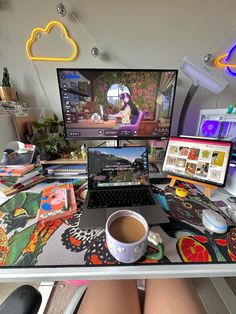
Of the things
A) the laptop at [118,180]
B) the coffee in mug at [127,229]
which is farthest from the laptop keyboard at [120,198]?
the coffee in mug at [127,229]

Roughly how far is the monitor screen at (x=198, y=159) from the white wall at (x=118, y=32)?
1.67 feet

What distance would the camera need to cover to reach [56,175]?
0.87 metres

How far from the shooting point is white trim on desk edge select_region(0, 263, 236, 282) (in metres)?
0.39

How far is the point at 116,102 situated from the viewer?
795 mm

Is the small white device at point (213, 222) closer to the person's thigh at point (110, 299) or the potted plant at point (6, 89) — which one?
the person's thigh at point (110, 299)

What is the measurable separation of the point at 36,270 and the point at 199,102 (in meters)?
1.24

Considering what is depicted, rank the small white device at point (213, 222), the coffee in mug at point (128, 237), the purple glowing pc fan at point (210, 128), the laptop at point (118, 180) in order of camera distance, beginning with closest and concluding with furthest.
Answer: the coffee in mug at point (128, 237)
the small white device at point (213, 222)
the laptop at point (118, 180)
the purple glowing pc fan at point (210, 128)

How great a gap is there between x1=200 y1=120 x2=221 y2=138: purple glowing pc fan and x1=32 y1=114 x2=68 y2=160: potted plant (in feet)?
2.83

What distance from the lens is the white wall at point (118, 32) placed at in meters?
0.88

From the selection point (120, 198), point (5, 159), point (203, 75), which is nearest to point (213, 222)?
point (120, 198)

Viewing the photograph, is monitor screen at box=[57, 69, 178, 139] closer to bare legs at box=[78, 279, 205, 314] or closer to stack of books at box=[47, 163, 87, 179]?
stack of books at box=[47, 163, 87, 179]

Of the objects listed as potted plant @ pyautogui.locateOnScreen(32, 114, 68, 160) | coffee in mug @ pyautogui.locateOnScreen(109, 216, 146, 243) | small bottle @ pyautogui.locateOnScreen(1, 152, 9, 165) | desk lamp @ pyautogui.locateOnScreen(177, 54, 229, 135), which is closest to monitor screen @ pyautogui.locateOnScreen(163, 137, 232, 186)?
desk lamp @ pyautogui.locateOnScreen(177, 54, 229, 135)

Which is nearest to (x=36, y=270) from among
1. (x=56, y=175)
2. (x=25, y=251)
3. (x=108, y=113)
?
(x=25, y=251)

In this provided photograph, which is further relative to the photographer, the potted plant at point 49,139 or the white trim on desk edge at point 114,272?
the potted plant at point 49,139
